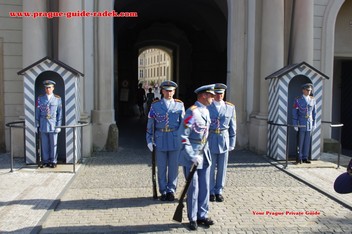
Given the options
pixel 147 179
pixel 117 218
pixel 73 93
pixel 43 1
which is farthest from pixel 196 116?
pixel 43 1

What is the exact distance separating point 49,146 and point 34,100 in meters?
1.03

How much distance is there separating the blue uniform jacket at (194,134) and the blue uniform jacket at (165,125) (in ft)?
3.76

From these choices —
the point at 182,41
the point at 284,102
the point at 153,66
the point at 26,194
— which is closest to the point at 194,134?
the point at 26,194

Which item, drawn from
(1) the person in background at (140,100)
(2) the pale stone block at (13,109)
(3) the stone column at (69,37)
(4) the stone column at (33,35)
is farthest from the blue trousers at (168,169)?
(1) the person in background at (140,100)

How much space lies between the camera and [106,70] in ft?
35.0

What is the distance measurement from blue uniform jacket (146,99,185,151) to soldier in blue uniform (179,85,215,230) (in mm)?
1148

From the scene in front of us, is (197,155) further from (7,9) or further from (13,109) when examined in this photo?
(7,9)

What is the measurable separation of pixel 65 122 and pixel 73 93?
0.65 metres

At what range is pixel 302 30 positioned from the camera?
10.6 metres

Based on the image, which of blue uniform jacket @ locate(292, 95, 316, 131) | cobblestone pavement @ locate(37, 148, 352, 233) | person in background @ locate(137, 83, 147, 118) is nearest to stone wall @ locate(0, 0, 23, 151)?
cobblestone pavement @ locate(37, 148, 352, 233)

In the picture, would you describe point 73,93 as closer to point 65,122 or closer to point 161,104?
point 65,122

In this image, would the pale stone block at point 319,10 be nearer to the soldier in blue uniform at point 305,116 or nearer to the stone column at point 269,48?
the stone column at point 269,48

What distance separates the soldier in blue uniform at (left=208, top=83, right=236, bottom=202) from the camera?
6.21m

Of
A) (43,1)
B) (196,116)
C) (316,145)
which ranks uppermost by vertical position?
(43,1)
